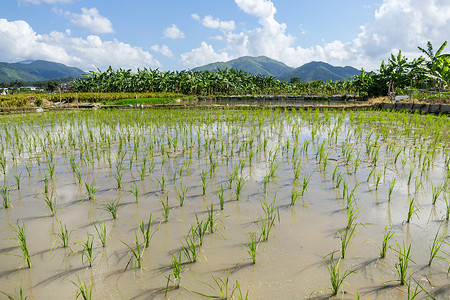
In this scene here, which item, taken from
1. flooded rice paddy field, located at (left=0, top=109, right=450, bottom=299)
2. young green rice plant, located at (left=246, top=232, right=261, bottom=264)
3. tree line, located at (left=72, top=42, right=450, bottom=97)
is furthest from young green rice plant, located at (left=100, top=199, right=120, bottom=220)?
tree line, located at (left=72, top=42, right=450, bottom=97)

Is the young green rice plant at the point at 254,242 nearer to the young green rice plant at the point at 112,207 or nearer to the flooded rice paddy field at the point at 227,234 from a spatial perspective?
the flooded rice paddy field at the point at 227,234

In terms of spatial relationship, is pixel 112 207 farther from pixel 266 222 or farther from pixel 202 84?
pixel 202 84

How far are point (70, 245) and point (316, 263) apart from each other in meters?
1.82

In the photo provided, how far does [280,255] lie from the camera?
6.58 ft

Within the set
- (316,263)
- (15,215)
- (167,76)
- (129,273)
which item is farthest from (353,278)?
(167,76)

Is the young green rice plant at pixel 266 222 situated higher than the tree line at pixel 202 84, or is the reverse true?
the tree line at pixel 202 84

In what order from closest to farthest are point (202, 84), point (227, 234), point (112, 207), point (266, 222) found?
point (227, 234), point (266, 222), point (112, 207), point (202, 84)

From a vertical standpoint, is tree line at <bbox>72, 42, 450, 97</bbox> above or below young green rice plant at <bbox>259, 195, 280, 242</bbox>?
above

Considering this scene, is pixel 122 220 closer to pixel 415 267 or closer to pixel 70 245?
pixel 70 245

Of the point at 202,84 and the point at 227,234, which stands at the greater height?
the point at 202,84

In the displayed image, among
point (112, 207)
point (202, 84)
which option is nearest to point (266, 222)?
point (112, 207)

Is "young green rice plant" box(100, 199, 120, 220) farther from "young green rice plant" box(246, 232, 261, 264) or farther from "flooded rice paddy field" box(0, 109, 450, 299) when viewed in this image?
"young green rice plant" box(246, 232, 261, 264)

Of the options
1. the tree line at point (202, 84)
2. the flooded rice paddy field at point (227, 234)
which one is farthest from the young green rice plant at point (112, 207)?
A: the tree line at point (202, 84)

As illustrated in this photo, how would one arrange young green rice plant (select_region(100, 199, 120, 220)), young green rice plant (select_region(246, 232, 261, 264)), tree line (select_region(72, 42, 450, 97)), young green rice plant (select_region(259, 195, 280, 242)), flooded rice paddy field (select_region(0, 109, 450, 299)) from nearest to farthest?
flooded rice paddy field (select_region(0, 109, 450, 299)) < young green rice plant (select_region(246, 232, 261, 264)) < young green rice plant (select_region(259, 195, 280, 242)) < young green rice plant (select_region(100, 199, 120, 220)) < tree line (select_region(72, 42, 450, 97))
